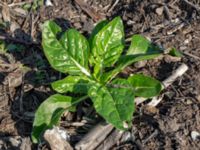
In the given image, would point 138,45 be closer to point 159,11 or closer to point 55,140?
point 159,11

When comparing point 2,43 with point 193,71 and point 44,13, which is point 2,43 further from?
point 193,71

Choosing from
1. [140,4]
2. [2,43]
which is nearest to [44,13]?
[2,43]

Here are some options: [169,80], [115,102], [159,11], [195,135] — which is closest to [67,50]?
[115,102]

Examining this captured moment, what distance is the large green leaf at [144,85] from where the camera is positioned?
8.48 feet

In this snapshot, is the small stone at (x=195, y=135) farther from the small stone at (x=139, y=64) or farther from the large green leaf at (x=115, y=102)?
the small stone at (x=139, y=64)

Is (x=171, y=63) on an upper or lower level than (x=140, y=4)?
lower

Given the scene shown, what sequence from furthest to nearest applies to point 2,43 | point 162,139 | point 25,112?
point 2,43, point 25,112, point 162,139

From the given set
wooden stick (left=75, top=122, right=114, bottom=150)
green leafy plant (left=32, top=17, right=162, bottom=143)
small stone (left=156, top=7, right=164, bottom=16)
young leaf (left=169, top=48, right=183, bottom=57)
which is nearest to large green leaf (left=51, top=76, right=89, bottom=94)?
green leafy plant (left=32, top=17, right=162, bottom=143)

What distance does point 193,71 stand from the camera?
110 inches

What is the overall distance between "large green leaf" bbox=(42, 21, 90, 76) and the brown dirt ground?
0.17m

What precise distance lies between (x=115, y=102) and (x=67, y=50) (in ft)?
1.47

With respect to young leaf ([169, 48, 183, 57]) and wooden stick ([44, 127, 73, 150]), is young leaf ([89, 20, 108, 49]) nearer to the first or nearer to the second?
young leaf ([169, 48, 183, 57])

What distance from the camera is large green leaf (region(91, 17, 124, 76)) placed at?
108 inches

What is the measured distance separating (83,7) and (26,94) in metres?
0.76
